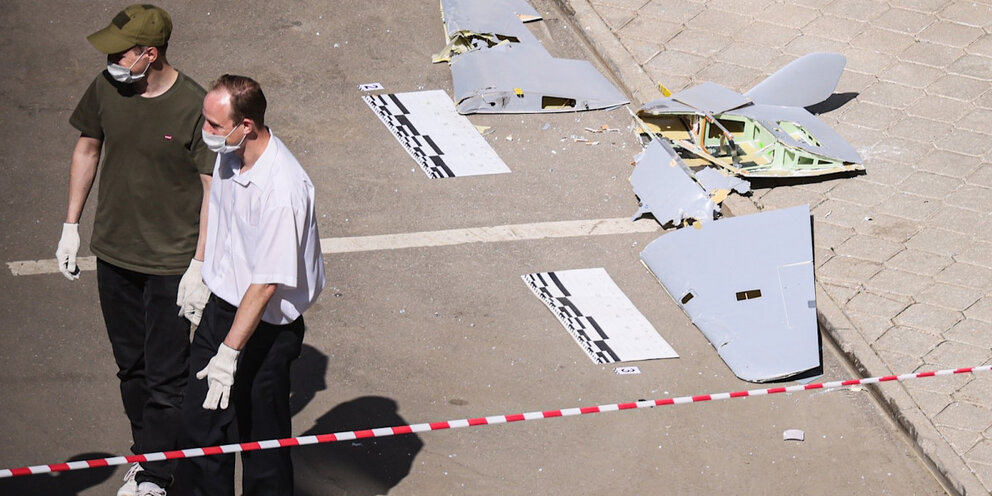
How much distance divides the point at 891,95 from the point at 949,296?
7.32 feet

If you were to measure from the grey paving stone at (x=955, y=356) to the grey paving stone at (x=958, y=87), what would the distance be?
277 centimetres

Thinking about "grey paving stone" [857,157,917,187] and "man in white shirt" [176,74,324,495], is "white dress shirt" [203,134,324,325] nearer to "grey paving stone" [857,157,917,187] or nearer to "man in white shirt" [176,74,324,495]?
"man in white shirt" [176,74,324,495]

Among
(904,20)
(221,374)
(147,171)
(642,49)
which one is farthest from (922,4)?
(221,374)

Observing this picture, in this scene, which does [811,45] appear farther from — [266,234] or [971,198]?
[266,234]

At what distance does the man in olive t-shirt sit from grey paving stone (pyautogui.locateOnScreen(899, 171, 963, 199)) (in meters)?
4.77

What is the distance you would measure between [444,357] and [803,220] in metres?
2.17

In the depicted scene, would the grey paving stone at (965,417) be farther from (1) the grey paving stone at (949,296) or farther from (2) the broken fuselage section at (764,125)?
(2) the broken fuselage section at (764,125)

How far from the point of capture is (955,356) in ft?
20.7

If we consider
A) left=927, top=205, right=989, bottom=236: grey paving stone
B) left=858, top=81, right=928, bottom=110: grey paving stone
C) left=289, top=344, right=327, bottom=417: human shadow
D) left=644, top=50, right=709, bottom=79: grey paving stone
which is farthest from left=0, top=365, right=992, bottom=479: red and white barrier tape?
left=644, top=50, right=709, bottom=79: grey paving stone

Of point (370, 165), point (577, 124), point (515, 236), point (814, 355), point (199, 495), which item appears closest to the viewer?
point (199, 495)

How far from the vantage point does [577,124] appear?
8266mm

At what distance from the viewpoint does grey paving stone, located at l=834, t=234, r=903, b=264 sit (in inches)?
277

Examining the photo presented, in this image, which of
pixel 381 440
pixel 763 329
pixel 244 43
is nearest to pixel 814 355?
pixel 763 329

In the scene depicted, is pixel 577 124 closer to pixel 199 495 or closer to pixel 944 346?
pixel 944 346
